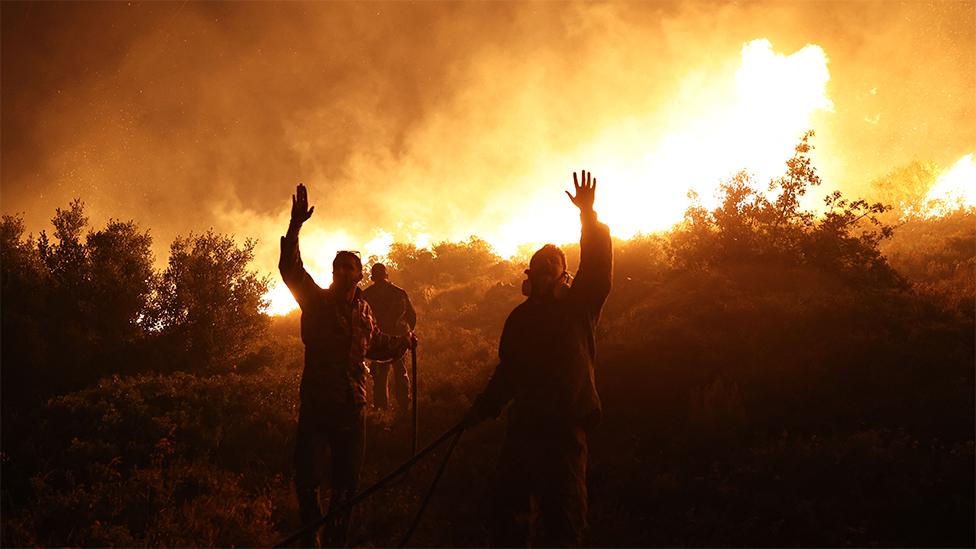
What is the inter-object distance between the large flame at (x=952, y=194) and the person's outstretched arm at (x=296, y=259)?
29562mm

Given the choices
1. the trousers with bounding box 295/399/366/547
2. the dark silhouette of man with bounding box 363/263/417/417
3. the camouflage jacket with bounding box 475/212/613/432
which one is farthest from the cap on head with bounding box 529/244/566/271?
the dark silhouette of man with bounding box 363/263/417/417

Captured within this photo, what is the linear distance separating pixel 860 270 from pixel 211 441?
14.4 m

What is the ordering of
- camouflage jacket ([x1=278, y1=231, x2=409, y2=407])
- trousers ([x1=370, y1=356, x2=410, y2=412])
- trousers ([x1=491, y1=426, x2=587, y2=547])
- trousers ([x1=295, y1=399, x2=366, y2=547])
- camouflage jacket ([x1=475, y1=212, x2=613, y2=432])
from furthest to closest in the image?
trousers ([x1=370, y1=356, x2=410, y2=412]) → camouflage jacket ([x1=278, y1=231, x2=409, y2=407]) → trousers ([x1=295, y1=399, x2=366, y2=547]) → camouflage jacket ([x1=475, y1=212, x2=613, y2=432]) → trousers ([x1=491, y1=426, x2=587, y2=547])

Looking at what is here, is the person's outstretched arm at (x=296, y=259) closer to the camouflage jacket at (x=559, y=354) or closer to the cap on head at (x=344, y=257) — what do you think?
the cap on head at (x=344, y=257)

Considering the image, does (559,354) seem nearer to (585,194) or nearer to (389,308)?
(585,194)

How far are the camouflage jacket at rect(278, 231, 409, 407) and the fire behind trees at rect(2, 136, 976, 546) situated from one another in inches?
79.1

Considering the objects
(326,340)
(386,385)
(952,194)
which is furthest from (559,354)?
(952,194)

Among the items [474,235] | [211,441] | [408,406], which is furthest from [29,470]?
[474,235]

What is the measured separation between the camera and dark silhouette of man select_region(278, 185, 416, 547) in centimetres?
Result: 498

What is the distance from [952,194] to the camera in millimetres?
26141

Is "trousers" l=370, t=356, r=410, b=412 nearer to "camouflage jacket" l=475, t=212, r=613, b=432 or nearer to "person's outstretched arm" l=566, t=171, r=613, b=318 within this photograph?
"camouflage jacket" l=475, t=212, r=613, b=432

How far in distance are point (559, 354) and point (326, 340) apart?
2605 millimetres

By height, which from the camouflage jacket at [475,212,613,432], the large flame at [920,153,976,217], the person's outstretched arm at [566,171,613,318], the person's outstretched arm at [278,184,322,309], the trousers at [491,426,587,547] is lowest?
the trousers at [491,426,587,547]

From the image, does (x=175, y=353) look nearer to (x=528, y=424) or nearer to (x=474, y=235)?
(x=528, y=424)
